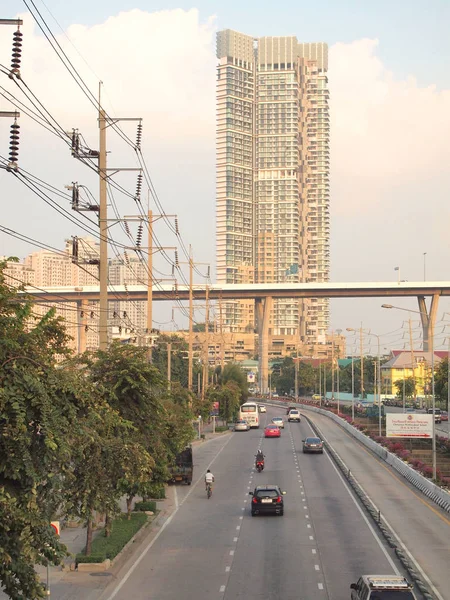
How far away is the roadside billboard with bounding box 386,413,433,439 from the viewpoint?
61.4m

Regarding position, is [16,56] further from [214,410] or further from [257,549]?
[214,410]

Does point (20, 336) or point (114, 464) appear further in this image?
point (114, 464)

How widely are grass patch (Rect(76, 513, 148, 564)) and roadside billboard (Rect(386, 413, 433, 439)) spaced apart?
29629 mm

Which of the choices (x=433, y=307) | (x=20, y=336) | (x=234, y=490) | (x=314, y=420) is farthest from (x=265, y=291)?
(x=20, y=336)

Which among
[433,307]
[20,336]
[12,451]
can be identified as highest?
[433,307]

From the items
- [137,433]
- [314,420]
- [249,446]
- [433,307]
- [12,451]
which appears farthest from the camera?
[433,307]

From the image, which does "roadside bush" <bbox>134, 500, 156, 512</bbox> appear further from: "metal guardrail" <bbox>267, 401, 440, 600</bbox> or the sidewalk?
"metal guardrail" <bbox>267, 401, 440, 600</bbox>

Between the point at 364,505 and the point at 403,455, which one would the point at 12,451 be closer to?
the point at 364,505

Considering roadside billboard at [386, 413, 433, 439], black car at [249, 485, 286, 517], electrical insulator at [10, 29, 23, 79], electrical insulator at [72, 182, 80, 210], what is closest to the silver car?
roadside billboard at [386, 413, 433, 439]

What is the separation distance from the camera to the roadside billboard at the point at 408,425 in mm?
61438

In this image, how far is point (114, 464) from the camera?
24.5 metres

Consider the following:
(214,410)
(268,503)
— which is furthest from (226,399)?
(268,503)

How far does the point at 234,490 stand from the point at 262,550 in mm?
17110

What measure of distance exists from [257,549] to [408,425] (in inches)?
1360
